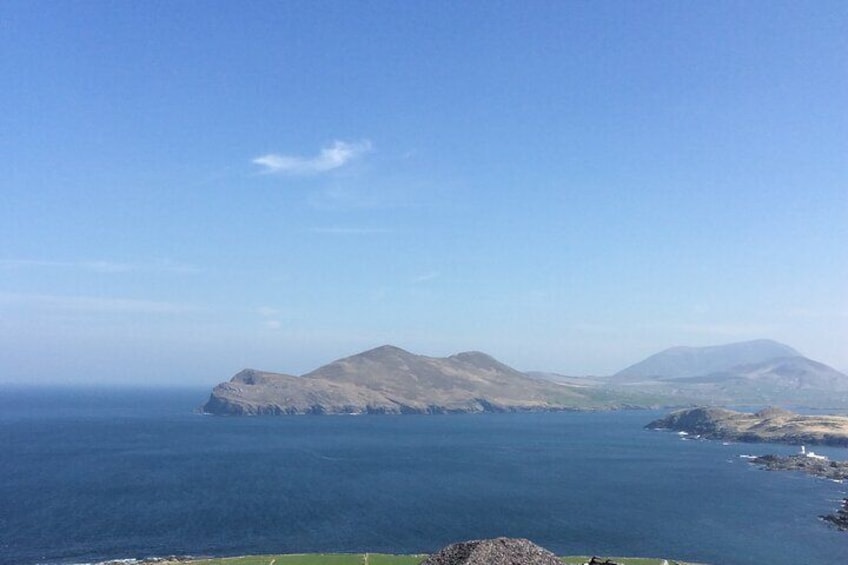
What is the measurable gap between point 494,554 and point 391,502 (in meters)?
67.3

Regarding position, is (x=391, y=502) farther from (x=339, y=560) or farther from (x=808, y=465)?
(x=808, y=465)

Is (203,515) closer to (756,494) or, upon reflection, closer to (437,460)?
(437,460)

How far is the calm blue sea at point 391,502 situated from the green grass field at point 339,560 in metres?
5.86

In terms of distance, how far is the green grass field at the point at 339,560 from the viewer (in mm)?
66312

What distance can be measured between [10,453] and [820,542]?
537 ft

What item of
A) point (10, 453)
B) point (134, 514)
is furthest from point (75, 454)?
point (134, 514)

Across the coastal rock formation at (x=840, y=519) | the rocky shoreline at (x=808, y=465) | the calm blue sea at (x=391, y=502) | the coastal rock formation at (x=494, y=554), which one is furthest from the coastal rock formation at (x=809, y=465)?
the coastal rock formation at (x=494, y=554)

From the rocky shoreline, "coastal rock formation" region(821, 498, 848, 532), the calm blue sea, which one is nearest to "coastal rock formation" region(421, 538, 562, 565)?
the calm blue sea

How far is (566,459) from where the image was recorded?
156250mm

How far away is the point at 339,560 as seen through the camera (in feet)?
222

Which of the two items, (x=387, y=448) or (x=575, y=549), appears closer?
(x=575, y=549)

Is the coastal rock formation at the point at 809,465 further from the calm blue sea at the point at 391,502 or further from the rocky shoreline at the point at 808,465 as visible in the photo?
the calm blue sea at the point at 391,502

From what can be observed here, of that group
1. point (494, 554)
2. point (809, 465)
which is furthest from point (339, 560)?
point (809, 465)

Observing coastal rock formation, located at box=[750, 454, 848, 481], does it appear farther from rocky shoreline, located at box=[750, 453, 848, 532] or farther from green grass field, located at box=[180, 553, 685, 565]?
green grass field, located at box=[180, 553, 685, 565]
